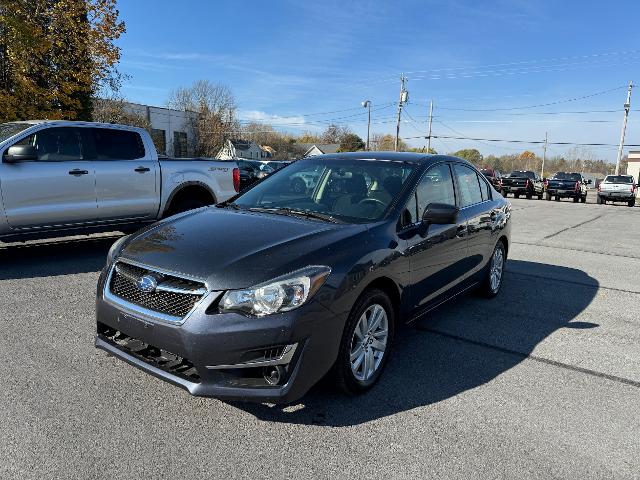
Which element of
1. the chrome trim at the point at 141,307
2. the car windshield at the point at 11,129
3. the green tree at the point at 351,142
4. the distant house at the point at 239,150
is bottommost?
the chrome trim at the point at 141,307

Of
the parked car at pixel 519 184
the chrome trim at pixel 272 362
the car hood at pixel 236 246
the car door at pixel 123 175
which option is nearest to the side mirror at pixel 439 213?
the car hood at pixel 236 246

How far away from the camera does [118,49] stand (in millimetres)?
13828

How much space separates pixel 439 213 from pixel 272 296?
65.5 inches

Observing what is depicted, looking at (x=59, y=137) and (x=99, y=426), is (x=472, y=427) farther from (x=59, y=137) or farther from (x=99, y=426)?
(x=59, y=137)

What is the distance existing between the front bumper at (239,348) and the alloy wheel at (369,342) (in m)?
0.42

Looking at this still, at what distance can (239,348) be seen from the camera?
2629 millimetres

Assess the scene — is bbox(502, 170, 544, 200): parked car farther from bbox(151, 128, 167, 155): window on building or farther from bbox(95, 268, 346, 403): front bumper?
bbox(151, 128, 167, 155): window on building

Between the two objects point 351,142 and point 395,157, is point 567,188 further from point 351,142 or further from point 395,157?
point 351,142

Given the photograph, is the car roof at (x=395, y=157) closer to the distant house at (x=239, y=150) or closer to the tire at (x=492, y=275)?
the tire at (x=492, y=275)

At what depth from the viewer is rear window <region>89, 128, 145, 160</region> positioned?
22.9 ft

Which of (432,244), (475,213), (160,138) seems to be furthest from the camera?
(160,138)

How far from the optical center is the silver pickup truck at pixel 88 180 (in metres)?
6.12

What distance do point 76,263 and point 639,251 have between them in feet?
34.1

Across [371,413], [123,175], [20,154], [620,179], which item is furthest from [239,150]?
[371,413]
